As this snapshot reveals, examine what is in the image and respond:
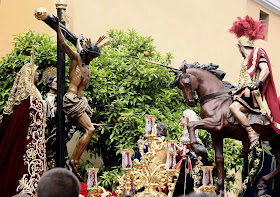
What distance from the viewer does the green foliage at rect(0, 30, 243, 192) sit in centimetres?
1207

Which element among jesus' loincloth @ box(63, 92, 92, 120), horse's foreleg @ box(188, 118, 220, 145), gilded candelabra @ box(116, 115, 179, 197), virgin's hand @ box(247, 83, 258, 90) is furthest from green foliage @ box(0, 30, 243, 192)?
gilded candelabra @ box(116, 115, 179, 197)

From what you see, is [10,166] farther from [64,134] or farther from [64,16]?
Answer: [64,16]

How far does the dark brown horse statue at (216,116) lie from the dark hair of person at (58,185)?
561 centimetres

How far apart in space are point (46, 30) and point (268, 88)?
531 cm

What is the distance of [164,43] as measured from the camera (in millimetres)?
16141

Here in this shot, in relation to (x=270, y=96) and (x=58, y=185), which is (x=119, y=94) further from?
(x=58, y=185)

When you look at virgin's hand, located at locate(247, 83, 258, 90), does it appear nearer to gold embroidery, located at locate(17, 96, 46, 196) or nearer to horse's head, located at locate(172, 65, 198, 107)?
horse's head, located at locate(172, 65, 198, 107)

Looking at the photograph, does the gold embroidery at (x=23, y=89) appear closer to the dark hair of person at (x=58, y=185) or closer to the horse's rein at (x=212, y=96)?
the horse's rein at (x=212, y=96)

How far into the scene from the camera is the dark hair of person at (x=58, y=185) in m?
4.48

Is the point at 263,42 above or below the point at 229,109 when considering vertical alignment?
above

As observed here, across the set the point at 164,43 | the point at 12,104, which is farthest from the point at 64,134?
the point at 164,43

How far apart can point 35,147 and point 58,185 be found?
4631 millimetres

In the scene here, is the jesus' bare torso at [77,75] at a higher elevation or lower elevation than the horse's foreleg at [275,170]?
higher

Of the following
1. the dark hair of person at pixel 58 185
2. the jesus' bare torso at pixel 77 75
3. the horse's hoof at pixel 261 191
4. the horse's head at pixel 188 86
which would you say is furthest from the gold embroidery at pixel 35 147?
the dark hair of person at pixel 58 185
